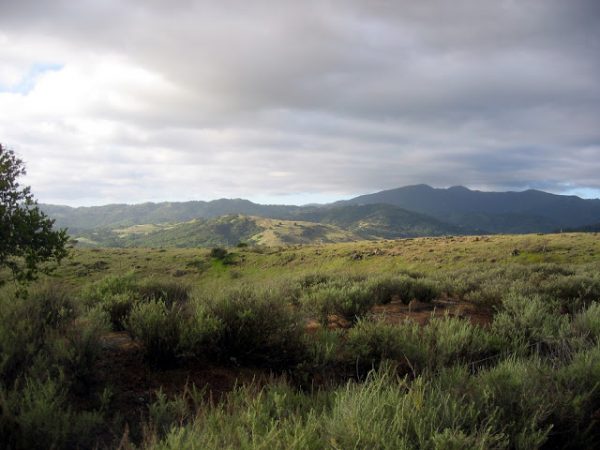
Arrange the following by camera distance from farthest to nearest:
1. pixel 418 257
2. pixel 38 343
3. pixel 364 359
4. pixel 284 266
Answer: pixel 284 266 → pixel 418 257 → pixel 364 359 → pixel 38 343

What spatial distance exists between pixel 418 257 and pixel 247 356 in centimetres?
3689

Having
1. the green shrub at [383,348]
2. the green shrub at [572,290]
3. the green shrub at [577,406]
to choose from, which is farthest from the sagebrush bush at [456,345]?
the green shrub at [572,290]

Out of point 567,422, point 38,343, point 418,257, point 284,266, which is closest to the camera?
point 567,422

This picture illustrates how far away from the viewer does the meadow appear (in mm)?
3006

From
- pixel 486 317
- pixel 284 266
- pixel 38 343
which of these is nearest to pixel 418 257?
pixel 284 266

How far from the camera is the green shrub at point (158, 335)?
5.57 meters

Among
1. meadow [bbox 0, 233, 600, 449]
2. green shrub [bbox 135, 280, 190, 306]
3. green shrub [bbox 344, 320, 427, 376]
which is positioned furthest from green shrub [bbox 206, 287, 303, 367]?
green shrub [bbox 135, 280, 190, 306]

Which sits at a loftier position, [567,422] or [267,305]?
[267,305]

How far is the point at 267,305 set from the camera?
6.24 meters

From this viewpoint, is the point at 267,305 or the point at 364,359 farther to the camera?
the point at 267,305

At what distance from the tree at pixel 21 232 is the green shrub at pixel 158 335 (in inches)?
168

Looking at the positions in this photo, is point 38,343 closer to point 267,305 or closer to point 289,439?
point 267,305

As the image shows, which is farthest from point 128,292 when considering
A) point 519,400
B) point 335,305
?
point 519,400

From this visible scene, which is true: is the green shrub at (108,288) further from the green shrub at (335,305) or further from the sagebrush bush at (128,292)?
the green shrub at (335,305)
